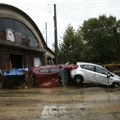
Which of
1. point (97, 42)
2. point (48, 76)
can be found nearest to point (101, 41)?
point (97, 42)

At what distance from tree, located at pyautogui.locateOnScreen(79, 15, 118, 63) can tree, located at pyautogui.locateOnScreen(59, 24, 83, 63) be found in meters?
11.9

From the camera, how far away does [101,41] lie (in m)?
70.8

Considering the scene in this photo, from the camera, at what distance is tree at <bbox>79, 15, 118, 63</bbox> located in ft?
232

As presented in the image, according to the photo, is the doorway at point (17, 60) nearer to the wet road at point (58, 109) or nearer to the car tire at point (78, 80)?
the car tire at point (78, 80)

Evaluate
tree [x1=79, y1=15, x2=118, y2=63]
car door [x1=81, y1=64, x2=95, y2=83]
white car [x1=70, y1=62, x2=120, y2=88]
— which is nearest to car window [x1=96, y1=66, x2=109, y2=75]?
white car [x1=70, y1=62, x2=120, y2=88]

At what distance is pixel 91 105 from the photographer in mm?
16656

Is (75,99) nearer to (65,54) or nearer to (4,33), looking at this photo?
(4,33)

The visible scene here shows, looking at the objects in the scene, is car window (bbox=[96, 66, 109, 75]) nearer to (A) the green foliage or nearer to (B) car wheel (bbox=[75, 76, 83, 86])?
(B) car wheel (bbox=[75, 76, 83, 86])

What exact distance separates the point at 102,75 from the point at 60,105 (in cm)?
1097

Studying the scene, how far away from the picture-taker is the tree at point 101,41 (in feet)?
232

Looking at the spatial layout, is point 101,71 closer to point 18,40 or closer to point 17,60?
point 18,40

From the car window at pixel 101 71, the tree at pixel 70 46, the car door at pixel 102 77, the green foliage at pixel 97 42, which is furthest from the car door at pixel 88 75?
the green foliage at pixel 97 42

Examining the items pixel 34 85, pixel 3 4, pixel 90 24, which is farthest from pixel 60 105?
pixel 90 24

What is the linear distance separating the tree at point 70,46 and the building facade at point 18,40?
14.4ft
